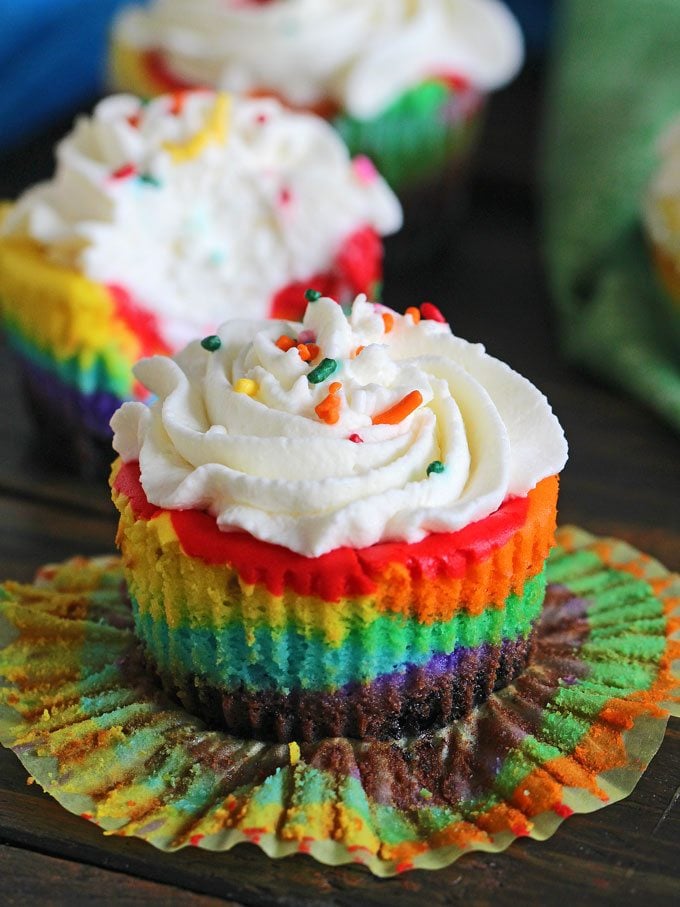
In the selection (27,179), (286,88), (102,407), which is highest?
(286,88)

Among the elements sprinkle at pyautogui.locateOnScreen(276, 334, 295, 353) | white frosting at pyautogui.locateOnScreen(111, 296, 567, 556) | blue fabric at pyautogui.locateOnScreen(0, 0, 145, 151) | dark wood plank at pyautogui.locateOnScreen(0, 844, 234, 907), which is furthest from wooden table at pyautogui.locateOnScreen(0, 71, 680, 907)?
sprinkle at pyautogui.locateOnScreen(276, 334, 295, 353)

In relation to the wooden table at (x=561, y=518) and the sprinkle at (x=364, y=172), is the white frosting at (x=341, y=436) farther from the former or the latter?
the sprinkle at (x=364, y=172)

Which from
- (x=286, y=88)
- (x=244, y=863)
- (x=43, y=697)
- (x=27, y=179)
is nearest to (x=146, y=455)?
(x=43, y=697)

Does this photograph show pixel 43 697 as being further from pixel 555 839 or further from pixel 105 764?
pixel 555 839

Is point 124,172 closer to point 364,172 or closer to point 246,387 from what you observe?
point 364,172

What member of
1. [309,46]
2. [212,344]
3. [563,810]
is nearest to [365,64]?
[309,46]

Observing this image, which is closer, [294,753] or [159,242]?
[294,753]

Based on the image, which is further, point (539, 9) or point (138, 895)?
point (539, 9)
